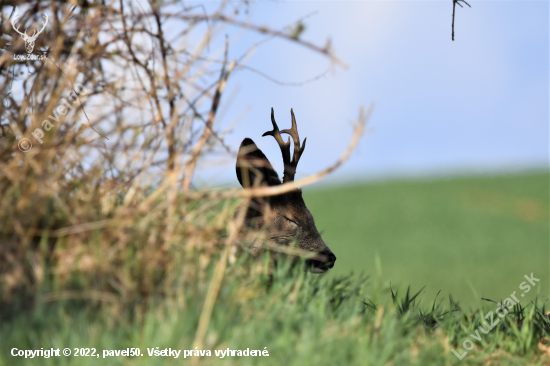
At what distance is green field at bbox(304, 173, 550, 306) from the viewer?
22.2 meters

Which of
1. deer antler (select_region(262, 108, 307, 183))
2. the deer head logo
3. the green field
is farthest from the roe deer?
the green field

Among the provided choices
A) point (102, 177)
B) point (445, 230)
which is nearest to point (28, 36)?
point (102, 177)

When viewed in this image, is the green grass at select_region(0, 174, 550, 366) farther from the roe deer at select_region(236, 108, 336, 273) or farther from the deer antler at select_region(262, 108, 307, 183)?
the deer antler at select_region(262, 108, 307, 183)

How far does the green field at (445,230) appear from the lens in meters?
22.2

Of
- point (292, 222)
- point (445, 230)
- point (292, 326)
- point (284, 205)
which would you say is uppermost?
point (284, 205)

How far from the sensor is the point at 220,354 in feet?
9.08

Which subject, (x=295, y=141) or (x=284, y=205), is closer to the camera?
(x=284, y=205)

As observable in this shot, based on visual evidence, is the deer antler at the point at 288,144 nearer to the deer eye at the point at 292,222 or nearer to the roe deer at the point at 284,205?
the roe deer at the point at 284,205

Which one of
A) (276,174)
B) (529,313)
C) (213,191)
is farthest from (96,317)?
(529,313)

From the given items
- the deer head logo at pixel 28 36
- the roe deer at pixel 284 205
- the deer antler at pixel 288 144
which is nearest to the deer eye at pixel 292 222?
the roe deer at pixel 284 205

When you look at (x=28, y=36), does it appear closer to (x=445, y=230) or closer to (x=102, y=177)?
(x=102, y=177)

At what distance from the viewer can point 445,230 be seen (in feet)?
97.5

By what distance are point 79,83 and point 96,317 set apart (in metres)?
1.97

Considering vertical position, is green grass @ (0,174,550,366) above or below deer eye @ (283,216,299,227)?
below
